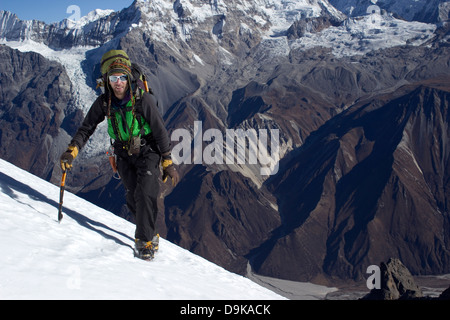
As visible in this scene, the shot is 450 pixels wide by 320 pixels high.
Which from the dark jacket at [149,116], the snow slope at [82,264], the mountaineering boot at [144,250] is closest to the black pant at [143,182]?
the mountaineering boot at [144,250]

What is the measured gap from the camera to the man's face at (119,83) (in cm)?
1164

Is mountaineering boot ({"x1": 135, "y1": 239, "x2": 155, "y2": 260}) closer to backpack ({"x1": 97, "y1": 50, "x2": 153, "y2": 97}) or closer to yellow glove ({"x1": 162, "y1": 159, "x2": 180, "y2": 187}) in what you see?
yellow glove ({"x1": 162, "y1": 159, "x2": 180, "y2": 187})

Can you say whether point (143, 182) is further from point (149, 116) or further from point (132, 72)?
point (132, 72)

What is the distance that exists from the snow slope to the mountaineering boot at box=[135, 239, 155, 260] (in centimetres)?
25

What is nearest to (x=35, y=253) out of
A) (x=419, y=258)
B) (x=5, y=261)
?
(x=5, y=261)

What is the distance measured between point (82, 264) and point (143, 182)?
3088mm

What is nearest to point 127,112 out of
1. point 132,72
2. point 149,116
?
point 149,116

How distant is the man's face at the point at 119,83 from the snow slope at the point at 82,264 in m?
3.65

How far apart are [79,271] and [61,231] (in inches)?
122

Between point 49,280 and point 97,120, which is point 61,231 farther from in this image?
point 49,280

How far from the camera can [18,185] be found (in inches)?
633

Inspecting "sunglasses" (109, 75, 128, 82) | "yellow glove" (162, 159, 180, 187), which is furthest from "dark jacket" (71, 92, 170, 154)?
"sunglasses" (109, 75, 128, 82)

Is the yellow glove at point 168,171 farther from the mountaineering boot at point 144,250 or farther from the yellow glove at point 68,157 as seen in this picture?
the yellow glove at point 68,157
